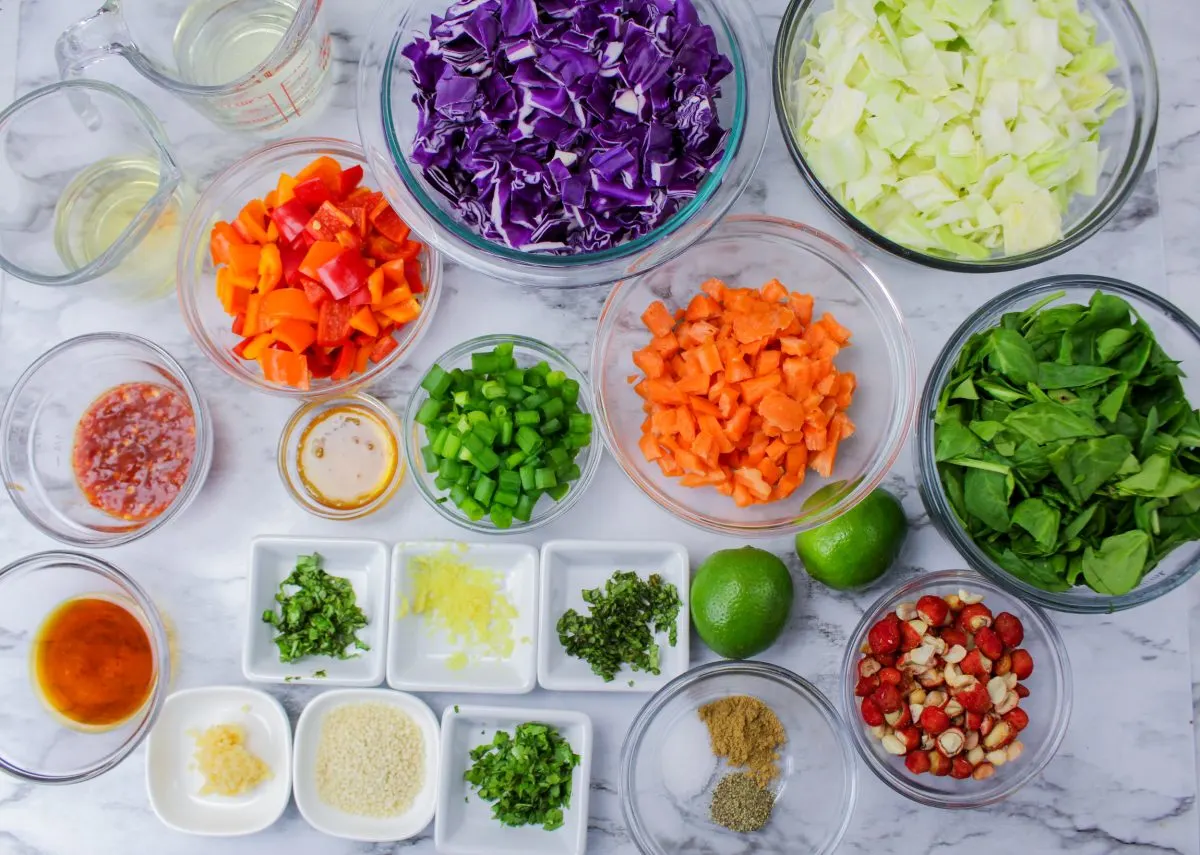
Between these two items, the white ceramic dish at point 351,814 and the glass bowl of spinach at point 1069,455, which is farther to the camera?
the white ceramic dish at point 351,814

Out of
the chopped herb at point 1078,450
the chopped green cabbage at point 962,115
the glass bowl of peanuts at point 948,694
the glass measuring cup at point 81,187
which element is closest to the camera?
the chopped herb at point 1078,450

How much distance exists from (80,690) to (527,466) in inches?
40.7

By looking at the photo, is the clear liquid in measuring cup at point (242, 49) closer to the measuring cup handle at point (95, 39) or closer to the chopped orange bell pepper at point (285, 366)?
the measuring cup handle at point (95, 39)

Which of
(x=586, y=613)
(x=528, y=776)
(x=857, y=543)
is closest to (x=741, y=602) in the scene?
(x=857, y=543)

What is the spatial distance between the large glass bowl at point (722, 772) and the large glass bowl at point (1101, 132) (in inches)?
33.5

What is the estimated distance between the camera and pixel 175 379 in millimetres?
1895

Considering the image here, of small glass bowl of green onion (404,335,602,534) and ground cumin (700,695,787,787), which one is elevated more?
small glass bowl of green onion (404,335,602,534)

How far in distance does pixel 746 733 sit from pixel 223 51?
66.6 inches

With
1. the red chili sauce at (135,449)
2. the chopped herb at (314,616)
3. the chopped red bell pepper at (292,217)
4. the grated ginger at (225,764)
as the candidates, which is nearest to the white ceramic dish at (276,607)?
the chopped herb at (314,616)

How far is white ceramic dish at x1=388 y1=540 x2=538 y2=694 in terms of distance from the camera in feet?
6.01

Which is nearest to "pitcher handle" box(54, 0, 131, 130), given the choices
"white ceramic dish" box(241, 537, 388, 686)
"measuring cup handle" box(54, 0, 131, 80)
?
"measuring cup handle" box(54, 0, 131, 80)

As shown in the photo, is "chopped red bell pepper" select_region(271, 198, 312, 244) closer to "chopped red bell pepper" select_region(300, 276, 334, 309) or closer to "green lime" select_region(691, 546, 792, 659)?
"chopped red bell pepper" select_region(300, 276, 334, 309)

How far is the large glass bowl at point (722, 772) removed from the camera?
1814 millimetres

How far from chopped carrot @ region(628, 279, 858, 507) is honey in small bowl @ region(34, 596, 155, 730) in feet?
3.66
